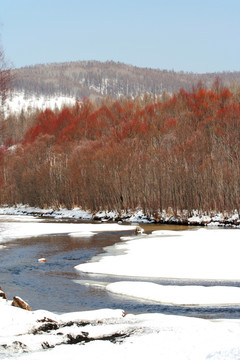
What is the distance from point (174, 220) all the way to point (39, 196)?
33594 mm

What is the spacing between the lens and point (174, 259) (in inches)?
920

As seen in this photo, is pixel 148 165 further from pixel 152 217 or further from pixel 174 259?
pixel 174 259

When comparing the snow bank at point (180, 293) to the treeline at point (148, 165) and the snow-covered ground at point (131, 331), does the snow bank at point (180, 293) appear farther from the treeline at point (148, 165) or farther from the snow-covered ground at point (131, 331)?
the treeline at point (148, 165)

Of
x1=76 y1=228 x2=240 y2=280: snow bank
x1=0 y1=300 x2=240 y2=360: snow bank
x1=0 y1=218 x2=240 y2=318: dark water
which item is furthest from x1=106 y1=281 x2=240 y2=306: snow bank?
x1=0 y1=300 x2=240 y2=360: snow bank

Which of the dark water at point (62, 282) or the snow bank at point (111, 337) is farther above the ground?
the snow bank at point (111, 337)

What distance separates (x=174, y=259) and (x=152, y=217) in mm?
30537

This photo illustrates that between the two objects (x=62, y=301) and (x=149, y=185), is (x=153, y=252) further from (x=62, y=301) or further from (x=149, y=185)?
(x=149, y=185)

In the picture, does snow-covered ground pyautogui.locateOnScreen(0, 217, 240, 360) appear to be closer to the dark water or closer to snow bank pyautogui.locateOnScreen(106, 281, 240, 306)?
snow bank pyautogui.locateOnScreen(106, 281, 240, 306)

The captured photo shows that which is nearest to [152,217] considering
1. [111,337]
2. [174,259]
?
[174,259]

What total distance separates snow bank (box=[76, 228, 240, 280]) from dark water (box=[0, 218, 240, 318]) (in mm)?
1092

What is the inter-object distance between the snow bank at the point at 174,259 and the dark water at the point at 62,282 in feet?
3.58

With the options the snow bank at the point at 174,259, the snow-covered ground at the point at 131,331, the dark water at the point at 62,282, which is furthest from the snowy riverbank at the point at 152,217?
the snow-covered ground at the point at 131,331

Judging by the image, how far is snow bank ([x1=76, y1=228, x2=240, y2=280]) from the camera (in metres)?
19.9

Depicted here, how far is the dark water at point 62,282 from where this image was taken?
14.3 meters
